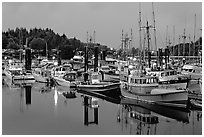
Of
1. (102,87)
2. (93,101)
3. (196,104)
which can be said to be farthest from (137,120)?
(102,87)

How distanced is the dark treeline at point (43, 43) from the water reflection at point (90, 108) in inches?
1392

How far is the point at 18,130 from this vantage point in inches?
543

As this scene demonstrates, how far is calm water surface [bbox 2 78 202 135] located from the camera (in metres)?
13.8

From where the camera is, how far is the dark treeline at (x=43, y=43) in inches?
Answer: 2650

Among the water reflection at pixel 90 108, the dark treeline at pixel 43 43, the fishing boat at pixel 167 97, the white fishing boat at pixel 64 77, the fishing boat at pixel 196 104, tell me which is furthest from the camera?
the dark treeline at pixel 43 43

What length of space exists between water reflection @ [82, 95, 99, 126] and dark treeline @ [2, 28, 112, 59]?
35.4m

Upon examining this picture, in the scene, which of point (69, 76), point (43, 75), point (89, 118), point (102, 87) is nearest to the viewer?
point (89, 118)

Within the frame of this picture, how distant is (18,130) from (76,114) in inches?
157

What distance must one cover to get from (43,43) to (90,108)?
201 ft

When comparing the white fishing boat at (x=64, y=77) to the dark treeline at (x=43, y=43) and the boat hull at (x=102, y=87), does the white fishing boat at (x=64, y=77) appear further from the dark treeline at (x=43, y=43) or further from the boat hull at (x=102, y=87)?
the dark treeline at (x=43, y=43)

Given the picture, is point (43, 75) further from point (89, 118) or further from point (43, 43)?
point (43, 43)

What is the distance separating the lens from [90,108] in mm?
18812

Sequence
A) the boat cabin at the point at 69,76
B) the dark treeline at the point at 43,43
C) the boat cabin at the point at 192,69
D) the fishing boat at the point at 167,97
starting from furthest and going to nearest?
the dark treeline at the point at 43,43 → the boat cabin at the point at 69,76 → the boat cabin at the point at 192,69 → the fishing boat at the point at 167,97

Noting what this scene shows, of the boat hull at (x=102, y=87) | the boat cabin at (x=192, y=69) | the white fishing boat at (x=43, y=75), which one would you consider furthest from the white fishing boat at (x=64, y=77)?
the boat cabin at (x=192, y=69)
